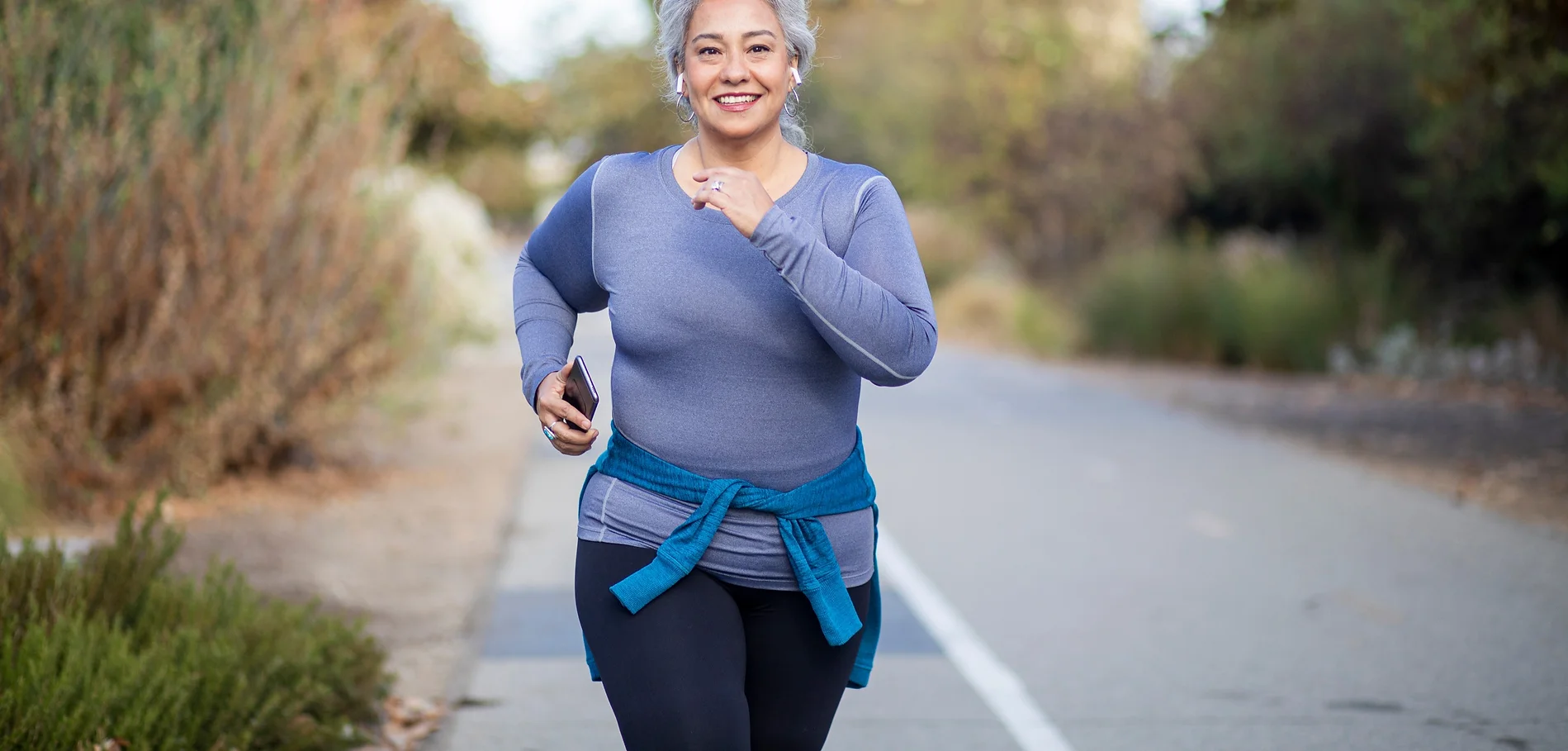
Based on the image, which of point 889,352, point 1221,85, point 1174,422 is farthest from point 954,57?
point 889,352

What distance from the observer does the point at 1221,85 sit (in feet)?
83.9

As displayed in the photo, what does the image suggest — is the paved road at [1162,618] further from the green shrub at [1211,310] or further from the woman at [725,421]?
the green shrub at [1211,310]

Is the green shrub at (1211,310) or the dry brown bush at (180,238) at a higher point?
the dry brown bush at (180,238)

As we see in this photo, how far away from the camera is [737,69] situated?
3.15m

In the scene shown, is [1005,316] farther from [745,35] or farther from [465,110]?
[745,35]

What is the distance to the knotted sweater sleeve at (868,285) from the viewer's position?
112 inches

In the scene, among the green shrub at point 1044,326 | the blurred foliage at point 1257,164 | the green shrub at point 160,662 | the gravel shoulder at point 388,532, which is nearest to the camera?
the green shrub at point 160,662

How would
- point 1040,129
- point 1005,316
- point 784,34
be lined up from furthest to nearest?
1. point 1040,129
2. point 1005,316
3. point 784,34

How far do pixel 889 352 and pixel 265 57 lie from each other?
7.22m

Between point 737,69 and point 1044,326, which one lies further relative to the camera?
point 1044,326

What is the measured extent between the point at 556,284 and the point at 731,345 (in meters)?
0.57

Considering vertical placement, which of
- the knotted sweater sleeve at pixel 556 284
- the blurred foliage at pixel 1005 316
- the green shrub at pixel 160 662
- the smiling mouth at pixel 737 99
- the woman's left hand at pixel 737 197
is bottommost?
the blurred foliage at pixel 1005 316

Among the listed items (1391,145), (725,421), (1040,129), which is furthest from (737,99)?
(1040,129)

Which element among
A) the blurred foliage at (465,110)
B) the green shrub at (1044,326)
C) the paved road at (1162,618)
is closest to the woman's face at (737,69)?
the paved road at (1162,618)
